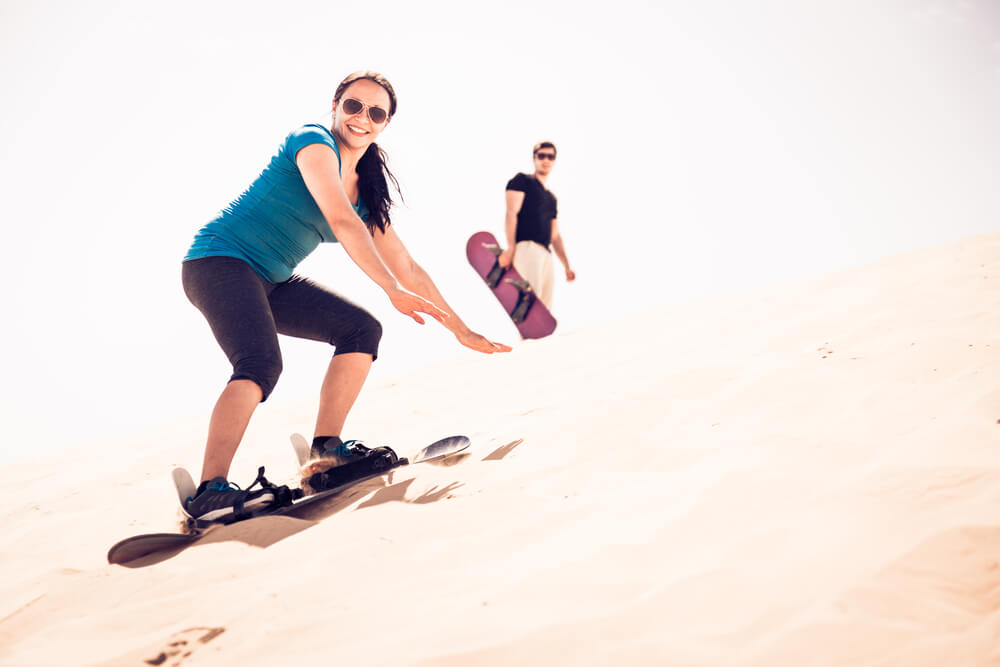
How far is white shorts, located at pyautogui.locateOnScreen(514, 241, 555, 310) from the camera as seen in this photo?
7062mm

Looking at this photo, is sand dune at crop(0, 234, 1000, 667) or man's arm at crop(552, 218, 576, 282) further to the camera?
man's arm at crop(552, 218, 576, 282)

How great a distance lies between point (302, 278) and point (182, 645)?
1.62 metres

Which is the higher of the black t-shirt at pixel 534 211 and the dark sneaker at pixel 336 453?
the black t-shirt at pixel 534 211

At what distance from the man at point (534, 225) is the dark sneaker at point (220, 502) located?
5232mm

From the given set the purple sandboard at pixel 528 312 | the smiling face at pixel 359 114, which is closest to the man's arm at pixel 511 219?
the purple sandboard at pixel 528 312

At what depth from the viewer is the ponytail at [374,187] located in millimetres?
2666

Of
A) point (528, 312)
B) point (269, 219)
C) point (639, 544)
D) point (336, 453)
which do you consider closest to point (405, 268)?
point (269, 219)

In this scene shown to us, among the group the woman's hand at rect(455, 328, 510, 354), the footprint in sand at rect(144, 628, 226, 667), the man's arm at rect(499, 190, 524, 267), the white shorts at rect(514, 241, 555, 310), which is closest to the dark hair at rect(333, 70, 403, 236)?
the woman's hand at rect(455, 328, 510, 354)

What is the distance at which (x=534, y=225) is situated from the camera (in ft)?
22.9

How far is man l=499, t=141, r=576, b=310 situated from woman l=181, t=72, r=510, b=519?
4199 millimetres

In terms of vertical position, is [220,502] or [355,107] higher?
[355,107]

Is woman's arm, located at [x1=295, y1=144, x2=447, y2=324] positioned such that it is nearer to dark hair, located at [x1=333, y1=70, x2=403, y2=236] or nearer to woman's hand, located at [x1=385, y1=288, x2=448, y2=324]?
woman's hand, located at [x1=385, y1=288, x2=448, y2=324]

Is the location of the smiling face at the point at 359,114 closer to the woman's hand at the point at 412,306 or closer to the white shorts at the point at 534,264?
the woman's hand at the point at 412,306

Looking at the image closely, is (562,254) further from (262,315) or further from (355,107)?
(262,315)
